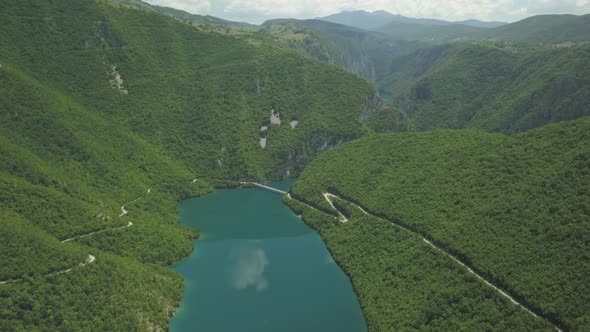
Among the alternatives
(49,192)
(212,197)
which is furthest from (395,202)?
(49,192)

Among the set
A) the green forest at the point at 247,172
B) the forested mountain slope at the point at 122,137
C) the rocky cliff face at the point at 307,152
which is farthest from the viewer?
the rocky cliff face at the point at 307,152

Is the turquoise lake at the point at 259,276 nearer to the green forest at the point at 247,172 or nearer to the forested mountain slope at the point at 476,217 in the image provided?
the green forest at the point at 247,172

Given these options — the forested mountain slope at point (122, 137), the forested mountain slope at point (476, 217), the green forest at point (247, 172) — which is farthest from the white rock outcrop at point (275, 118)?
the forested mountain slope at point (476, 217)

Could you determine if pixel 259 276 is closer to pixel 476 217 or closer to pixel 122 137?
pixel 476 217

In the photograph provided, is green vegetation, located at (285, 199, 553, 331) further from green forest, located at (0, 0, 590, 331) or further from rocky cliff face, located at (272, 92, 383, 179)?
rocky cliff face, located at (272, 92, 383, 179)

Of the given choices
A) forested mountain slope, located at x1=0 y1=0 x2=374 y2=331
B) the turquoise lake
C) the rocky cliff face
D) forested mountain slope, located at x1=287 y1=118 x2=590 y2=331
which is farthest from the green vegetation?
the rocky cliff face

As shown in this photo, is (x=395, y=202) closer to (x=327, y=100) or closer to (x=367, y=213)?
(x=367, y=213)
